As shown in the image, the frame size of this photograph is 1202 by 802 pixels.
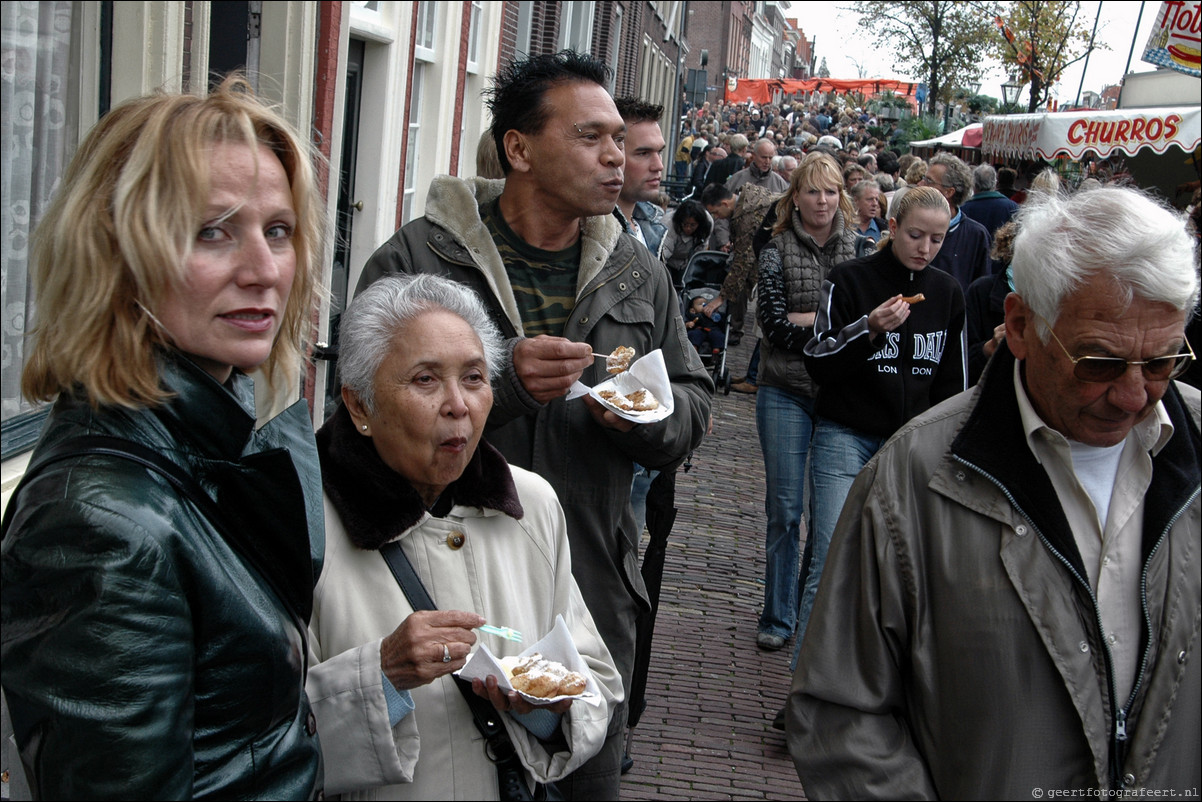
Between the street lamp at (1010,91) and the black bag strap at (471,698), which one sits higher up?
the street lamp at (1010,91)

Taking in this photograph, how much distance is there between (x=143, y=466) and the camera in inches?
53.5

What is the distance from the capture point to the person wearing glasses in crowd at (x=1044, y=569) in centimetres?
189

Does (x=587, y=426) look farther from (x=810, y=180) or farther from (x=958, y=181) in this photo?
(x=958, y=181)

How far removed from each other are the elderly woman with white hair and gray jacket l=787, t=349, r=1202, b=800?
21.4 inches

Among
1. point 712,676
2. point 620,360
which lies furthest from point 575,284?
point 712,676

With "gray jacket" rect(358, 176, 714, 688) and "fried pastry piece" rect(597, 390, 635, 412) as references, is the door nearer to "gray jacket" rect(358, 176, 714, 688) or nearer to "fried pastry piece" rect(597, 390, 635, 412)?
"gray jacket" rect(358, 176, 714, 688)

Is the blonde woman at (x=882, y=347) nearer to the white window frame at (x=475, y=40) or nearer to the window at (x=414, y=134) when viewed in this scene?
the window at (x=414, y=134)

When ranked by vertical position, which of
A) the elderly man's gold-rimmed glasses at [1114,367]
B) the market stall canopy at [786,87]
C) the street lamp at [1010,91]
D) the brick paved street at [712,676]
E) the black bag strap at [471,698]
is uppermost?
the market stall canopy at [786,87]

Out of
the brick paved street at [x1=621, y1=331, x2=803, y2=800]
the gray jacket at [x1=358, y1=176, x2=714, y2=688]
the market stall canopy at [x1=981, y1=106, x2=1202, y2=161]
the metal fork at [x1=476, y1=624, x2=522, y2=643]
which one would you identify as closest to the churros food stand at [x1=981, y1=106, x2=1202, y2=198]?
the market stall canopy at [x1=981, y1=106, x2=1202, y2=161]

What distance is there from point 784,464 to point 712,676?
1.02 meters

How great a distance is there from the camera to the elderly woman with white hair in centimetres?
199

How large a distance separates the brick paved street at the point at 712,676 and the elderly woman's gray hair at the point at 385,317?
7.76 feet

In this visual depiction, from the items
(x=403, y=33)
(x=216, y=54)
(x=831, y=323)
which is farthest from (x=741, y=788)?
(x=403, y=33)

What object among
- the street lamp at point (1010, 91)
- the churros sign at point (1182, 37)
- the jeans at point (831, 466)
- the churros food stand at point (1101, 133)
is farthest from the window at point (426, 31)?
the street lamp at point (1010, 91)
